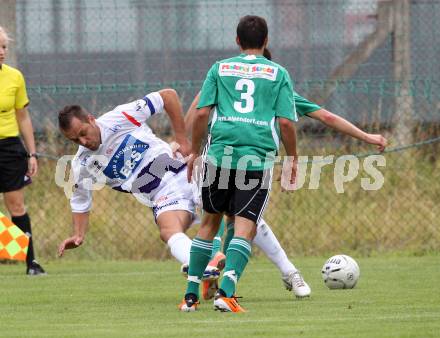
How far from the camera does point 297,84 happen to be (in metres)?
13.4

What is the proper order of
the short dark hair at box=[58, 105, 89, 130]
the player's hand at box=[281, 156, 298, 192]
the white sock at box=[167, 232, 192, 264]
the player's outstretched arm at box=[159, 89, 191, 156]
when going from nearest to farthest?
the player's hand at box=[281, 156, 298, 192]
the white sock at box=[167, 232, 192, 264]
the short dark hair at box=[58, 105, 89, 130]
the player's outstretched arm at box=[159, 89, 191, 156]

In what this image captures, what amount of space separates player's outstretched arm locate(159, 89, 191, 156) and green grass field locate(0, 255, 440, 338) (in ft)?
3.69

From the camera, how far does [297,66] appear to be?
1465 cm

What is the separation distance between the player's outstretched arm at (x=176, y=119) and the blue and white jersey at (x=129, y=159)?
0.05m

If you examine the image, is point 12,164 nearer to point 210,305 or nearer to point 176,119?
point 176,119

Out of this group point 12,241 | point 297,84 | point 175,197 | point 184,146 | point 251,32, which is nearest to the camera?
point 251,32

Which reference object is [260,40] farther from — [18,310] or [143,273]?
[143,273]

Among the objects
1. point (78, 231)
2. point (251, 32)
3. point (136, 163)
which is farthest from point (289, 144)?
point (78, 231)

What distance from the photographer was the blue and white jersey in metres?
8.73

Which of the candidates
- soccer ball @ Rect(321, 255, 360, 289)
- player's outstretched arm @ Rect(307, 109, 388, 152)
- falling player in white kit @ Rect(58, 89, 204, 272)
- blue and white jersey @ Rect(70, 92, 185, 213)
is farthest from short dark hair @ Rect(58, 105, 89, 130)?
soccer ball @ Rect(321, 255, 360, 289)

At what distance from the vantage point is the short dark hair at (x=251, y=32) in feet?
24.1

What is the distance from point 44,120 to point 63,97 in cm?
43

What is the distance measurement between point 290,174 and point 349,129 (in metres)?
0.56

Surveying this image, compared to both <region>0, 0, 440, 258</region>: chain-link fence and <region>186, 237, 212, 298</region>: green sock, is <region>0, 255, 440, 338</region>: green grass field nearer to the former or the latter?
<region>186, 237, 212, 298</region>: green sock
